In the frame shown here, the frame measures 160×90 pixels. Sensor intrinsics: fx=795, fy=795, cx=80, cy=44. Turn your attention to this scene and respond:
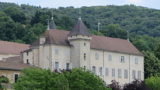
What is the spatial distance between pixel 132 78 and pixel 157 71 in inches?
306

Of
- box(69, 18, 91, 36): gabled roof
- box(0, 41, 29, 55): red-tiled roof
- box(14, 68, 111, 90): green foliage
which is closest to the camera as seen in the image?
box(14, 68, 111, 90): green foliage

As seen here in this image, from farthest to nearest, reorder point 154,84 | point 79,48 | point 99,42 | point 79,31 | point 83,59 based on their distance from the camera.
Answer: point 99,42 < point 79,31 < point 83,59 < point 79,48 < point 154,84

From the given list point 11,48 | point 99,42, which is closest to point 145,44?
point 11,48

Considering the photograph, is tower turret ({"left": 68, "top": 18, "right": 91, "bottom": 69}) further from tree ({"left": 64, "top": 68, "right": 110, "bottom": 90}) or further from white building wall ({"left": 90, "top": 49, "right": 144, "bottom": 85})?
tree ({"left": 64, "top": 68, "right": 110, "bottom": 90})

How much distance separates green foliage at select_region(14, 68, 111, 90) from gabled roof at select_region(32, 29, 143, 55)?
1656cm

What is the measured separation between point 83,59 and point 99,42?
7492 millimetres

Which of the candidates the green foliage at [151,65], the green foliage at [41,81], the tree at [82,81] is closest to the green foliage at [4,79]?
the green foliage at [41,81]

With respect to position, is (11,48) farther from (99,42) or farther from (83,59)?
(83,59)

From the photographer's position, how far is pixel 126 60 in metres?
124

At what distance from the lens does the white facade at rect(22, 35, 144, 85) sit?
370ft

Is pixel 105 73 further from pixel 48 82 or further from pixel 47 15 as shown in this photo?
pixel 47 15

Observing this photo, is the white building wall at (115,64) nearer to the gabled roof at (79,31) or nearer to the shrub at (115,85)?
the gabled roof at (79,31)

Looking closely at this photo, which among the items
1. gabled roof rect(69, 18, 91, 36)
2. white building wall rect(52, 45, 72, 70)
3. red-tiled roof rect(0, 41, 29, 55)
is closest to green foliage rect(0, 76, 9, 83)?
white building wall rect(52, 45, 72, 70)

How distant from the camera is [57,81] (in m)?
89.9
